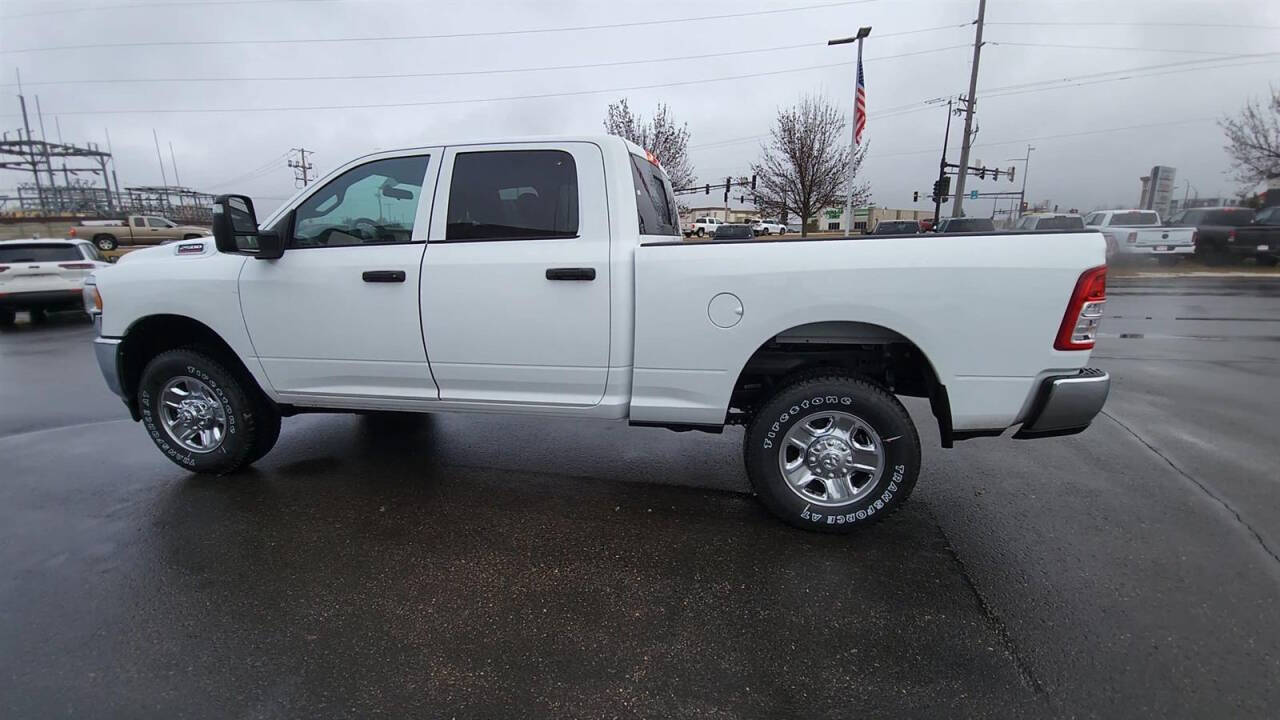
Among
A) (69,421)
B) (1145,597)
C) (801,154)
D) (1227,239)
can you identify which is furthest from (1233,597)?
(801,154)

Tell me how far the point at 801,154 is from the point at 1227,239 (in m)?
15.3

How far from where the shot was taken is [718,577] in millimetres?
2879

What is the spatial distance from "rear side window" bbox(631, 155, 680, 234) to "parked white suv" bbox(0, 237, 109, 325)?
38.9ft

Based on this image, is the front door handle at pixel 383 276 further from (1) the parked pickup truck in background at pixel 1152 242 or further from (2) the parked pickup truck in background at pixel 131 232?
(2) the parked pickup truck in background at pixel 131 232

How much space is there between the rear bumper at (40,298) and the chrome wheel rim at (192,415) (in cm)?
1022

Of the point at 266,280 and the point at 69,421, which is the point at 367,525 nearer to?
the point at 266,280

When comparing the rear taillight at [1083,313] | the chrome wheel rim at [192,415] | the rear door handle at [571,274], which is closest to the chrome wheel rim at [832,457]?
the rear taillight at [1083,313]

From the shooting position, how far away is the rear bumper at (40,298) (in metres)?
10.8

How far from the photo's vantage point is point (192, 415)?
13.1ft

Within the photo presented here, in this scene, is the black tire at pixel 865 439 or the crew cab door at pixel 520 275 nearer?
the black tire at pixel 865 439

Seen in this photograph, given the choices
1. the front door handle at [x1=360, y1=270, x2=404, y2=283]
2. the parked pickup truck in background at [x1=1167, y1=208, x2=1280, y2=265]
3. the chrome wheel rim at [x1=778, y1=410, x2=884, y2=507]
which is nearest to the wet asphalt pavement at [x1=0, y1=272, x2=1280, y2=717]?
the chrome wheel rim at [x1=778, y1=410, x2=884, y2=507]

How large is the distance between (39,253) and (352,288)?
11.9 metres

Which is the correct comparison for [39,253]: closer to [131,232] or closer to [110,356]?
[110,356]

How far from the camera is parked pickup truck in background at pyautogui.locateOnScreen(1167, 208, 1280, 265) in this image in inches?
717
